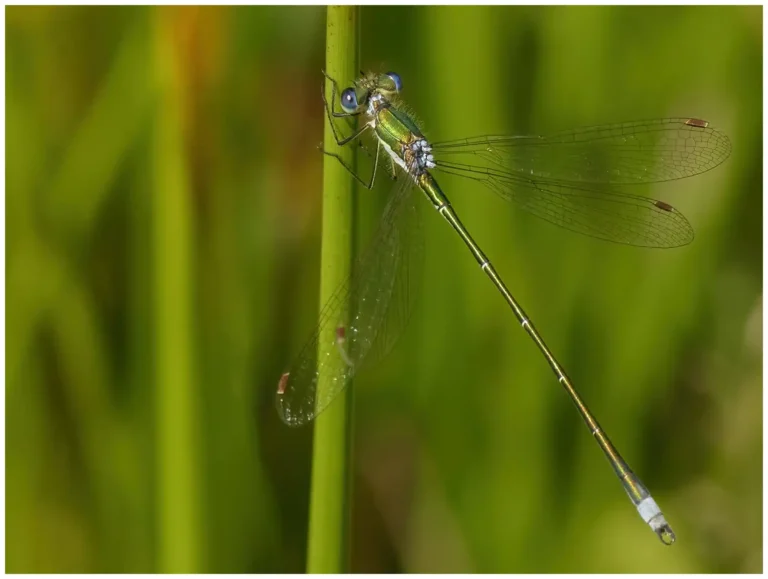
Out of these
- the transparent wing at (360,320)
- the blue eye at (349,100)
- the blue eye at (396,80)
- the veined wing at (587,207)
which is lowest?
the veined wing at (587,207)

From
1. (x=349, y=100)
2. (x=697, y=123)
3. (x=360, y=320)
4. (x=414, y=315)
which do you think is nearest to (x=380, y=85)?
(x=349, y=100)

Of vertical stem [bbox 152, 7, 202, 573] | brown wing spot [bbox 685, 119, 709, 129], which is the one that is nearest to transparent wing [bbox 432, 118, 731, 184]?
brown wing spot [bbox 685, 119, 709, 129]

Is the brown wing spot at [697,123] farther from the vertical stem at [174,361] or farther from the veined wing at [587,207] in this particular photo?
the vertical stem at [174,361]

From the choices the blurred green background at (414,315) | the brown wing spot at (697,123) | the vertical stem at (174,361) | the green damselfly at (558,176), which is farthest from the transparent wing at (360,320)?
the brown wing spot at (697,123)

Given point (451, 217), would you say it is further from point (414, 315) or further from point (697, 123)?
point (697, 123)

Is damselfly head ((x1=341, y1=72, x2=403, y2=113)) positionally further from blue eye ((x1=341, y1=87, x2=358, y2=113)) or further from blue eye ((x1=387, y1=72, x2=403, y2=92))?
blue eye ((x1=341, y1=87, x2=358, y2=113))
